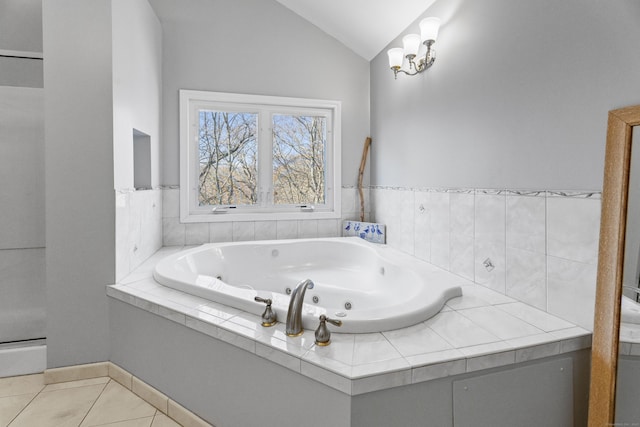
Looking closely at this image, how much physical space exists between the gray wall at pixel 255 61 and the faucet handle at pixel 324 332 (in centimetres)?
216

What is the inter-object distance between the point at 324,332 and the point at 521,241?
42.0 inches

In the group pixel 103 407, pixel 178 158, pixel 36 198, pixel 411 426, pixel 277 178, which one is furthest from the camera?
pixel 277 178

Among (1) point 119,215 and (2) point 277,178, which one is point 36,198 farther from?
(2) point 277,178

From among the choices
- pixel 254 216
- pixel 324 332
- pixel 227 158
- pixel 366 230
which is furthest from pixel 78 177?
pixel 366 230

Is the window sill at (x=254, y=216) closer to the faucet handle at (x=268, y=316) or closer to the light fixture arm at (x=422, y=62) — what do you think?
the light fixture arm at (x=422, y=62)

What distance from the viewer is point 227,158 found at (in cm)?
297

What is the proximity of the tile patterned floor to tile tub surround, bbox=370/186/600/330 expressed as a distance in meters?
1.72

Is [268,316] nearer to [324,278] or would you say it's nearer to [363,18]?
[324,278]

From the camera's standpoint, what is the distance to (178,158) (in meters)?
2.83

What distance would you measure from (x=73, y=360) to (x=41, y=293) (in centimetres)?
57

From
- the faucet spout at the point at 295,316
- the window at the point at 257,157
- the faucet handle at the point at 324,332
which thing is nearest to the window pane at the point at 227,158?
the window at the point at 257,157

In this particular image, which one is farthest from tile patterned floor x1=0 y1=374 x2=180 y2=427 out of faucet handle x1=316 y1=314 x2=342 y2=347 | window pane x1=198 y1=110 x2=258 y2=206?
window pane x1=198 y1=110 x2=258 y2=206

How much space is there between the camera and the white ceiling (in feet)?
7.83

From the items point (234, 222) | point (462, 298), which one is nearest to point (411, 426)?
point (462, 298)
